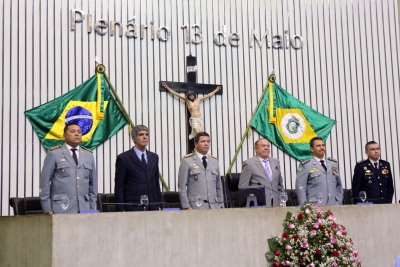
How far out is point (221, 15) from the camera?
26.4ft

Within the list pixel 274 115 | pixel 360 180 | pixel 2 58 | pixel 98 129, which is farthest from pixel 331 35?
pixel 2 58

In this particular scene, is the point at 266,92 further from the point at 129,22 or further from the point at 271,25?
the point at 129,22

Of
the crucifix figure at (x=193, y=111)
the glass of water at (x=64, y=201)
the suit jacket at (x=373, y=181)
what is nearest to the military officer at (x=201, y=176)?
the glass of water at (x=64, y=201)

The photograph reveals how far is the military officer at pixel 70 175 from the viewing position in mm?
4652

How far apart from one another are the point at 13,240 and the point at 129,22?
402 cm

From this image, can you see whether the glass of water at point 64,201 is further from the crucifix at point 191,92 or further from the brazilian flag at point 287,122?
the brazilian flag at point 287,122

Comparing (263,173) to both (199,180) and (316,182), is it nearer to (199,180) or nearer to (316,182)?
(316,182)

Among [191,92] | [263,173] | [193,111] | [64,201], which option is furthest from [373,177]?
[64,201]

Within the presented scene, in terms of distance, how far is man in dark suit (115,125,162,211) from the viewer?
511 cm

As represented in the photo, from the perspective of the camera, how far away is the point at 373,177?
21.1 ft

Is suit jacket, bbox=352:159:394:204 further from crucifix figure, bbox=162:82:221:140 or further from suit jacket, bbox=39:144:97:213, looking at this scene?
suit jacket, bbox=39:144:97:213

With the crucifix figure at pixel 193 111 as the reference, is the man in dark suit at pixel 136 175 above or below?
below

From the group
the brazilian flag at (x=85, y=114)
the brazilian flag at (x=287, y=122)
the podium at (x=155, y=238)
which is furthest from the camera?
the brazilian flag at (x=287, y=122)

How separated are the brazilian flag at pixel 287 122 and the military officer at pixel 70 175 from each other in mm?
3430
